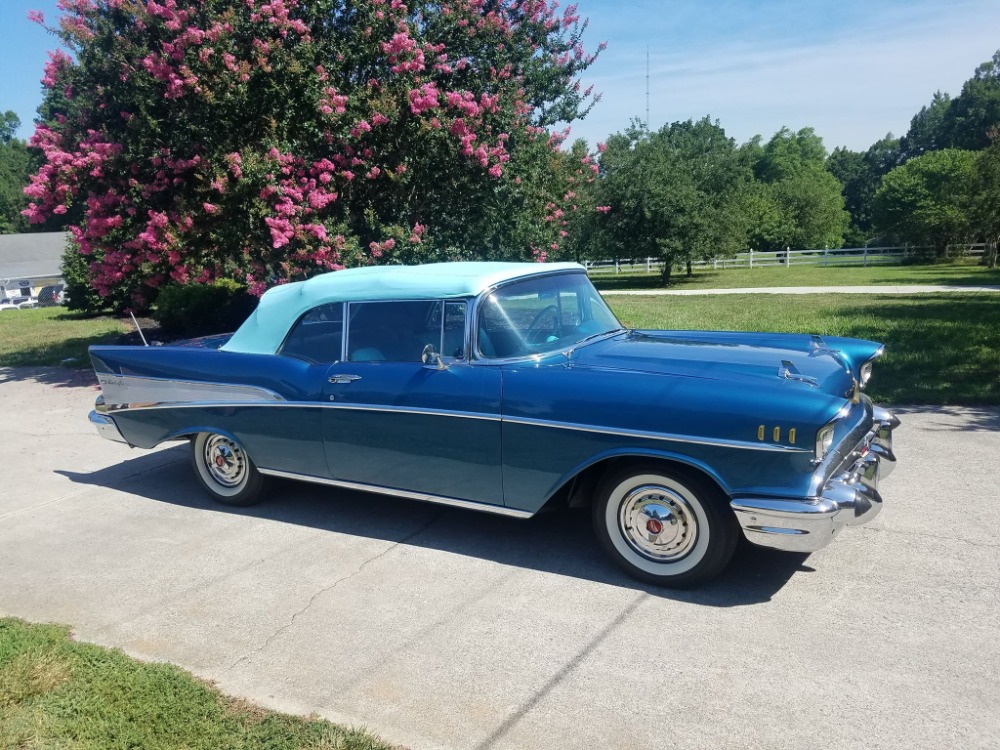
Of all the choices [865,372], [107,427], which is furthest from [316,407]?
[865,372]

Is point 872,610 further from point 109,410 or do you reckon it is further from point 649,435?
point 109,410

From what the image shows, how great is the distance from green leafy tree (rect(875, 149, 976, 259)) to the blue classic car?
39.1 meters

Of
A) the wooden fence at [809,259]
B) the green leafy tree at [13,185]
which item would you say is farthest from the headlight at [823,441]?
the green leafy tree at [13,185]

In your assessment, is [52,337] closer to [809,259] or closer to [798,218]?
[809,259]

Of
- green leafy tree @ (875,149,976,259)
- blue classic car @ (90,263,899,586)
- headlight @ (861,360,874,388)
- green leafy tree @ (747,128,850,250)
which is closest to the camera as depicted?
blue classic car @ (90,263,899,586)

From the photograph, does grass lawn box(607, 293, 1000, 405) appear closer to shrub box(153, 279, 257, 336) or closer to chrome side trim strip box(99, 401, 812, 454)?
chrome side trim strip box(99, 401, 812, 454)

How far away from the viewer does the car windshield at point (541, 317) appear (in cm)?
446

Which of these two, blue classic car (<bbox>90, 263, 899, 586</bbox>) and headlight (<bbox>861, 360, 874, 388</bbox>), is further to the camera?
headlight (<bbox>861, 360, 874, 388</bbox>)

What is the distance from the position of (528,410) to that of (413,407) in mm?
740

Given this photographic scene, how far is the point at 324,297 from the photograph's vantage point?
5066 millimetres

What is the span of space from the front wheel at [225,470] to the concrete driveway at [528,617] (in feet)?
0.46

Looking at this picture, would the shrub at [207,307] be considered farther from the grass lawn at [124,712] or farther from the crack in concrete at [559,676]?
the crack in concrete at [559,676]

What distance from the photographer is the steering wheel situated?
4551 millimetres

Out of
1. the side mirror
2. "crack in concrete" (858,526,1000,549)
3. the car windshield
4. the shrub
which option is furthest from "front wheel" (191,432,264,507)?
the shrub
